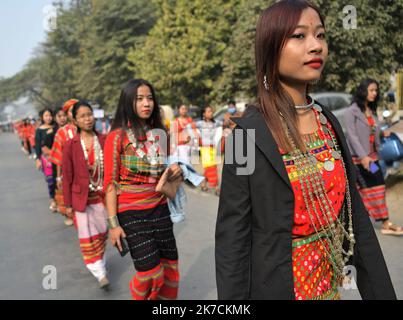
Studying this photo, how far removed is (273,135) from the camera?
5.30ft

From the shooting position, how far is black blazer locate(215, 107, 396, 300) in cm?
157

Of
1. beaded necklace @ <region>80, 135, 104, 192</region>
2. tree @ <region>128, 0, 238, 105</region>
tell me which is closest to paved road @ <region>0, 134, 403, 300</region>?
beaded necklace @ <region>80, 135, 104, 192</region>

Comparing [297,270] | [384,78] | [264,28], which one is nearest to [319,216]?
[297,270]

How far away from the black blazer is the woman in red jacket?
9.93ft

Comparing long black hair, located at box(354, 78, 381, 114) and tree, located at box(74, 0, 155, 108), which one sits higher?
tree, located at box(74, 0, 155, 108)

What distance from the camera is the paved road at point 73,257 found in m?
4.25

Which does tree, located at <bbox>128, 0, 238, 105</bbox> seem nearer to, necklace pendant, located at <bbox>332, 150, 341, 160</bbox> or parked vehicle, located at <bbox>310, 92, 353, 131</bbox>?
parked vehicle, located at <bbox>310, 92, 353, 131</bbox>

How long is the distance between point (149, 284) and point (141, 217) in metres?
0.46

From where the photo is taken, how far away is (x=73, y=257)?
5438 mm

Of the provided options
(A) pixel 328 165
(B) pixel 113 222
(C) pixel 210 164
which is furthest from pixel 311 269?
(C) pixel 210 164

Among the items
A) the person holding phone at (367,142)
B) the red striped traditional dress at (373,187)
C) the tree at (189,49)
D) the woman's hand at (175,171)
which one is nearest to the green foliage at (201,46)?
the tree at (189,49)

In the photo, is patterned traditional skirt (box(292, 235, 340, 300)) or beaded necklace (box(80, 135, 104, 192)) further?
beaded necklace (box(80, 135, 104, 192))

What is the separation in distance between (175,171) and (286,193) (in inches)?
68.4
